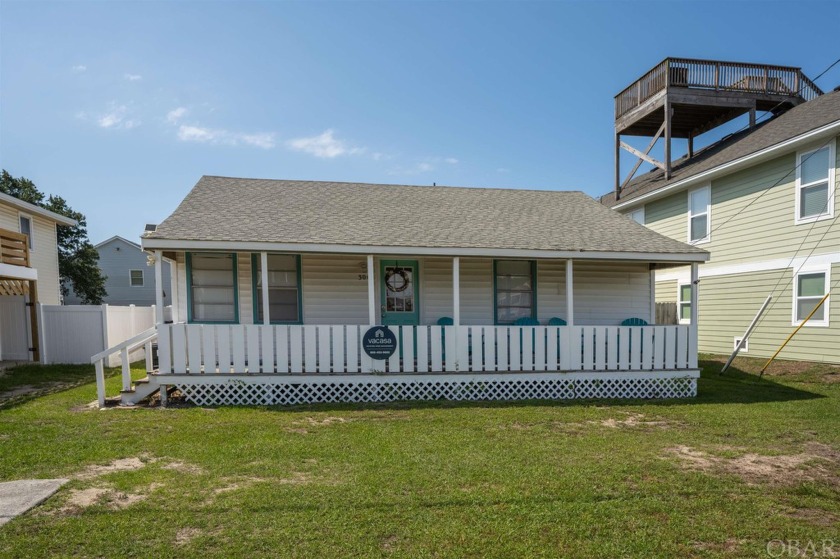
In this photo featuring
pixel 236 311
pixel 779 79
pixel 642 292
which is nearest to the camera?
pixel 236 311

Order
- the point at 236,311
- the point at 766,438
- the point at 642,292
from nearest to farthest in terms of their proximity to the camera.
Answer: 1. the point at 766,438
2. the point at 236,311
3. the point at 642,292

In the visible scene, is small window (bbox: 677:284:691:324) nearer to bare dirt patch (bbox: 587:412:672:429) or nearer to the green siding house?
the green siding house

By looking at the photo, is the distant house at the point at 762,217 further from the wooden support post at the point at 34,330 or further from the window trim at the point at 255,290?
the wooden support post at the point at 34,330

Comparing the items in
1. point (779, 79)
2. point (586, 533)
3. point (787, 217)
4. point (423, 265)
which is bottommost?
point (586, 533)

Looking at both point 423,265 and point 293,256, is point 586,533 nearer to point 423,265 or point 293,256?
point 423,265

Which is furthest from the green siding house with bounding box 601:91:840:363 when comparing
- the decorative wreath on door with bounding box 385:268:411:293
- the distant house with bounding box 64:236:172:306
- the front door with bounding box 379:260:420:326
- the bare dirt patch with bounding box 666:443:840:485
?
the distant house with bounding box 64:236:172:306

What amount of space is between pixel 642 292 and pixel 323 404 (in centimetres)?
743

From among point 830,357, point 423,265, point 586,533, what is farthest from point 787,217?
point 586,533

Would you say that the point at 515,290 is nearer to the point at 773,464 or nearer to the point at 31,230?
the point at 773,464

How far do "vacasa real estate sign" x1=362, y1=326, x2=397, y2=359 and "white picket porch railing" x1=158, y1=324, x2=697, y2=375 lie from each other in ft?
0.34

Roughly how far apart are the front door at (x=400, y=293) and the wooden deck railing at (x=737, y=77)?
473 inches

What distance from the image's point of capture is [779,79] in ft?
49.9

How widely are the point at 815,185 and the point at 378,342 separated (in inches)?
441

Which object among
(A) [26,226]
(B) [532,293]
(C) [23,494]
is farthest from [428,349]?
(A) [26,226]
